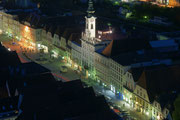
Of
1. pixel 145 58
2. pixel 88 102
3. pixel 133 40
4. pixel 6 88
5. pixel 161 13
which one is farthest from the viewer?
pixel 161 13

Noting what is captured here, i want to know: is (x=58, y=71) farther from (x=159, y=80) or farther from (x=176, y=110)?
(x=176, y=110)

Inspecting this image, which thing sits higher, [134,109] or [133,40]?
[133,40]

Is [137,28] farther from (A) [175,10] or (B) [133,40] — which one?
(B) [133,40]

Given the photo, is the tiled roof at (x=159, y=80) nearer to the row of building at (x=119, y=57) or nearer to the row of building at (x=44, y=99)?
the row of building at (x=119, y=57)

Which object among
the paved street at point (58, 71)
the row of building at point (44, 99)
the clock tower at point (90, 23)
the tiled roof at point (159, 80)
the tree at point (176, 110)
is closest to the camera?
the row of building at point (44, 99)

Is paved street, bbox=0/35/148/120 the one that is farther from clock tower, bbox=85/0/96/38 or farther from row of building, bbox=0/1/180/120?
clock tower, bbox=85/0/96/38

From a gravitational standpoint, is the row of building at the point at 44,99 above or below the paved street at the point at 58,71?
above

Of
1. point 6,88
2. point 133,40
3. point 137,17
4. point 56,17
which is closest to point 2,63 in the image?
point 6,88

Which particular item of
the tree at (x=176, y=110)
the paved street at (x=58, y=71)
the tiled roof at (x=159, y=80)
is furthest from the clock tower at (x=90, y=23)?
the tree at (x=176, y=110)
